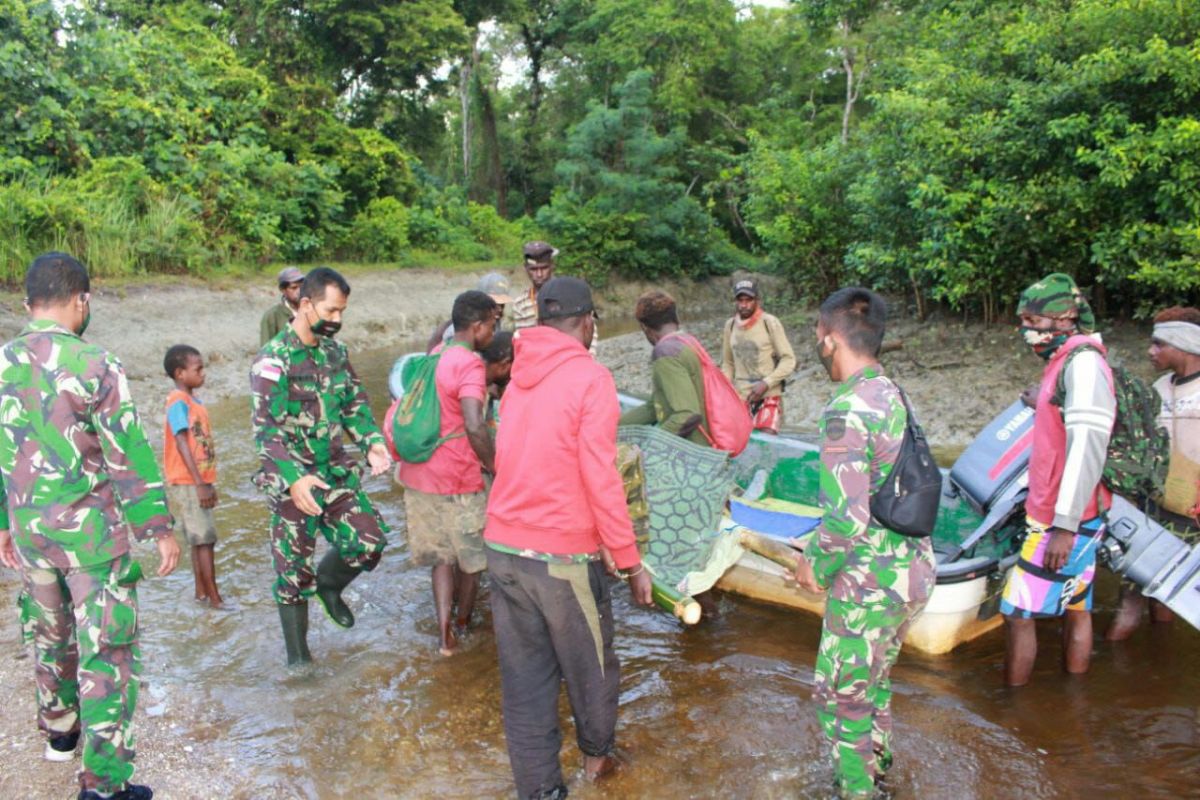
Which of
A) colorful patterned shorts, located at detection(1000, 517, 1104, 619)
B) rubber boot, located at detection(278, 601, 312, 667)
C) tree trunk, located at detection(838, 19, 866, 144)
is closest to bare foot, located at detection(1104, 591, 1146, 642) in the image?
colorful patterned shorts, located at detection(1000, 517, 1104, 619)

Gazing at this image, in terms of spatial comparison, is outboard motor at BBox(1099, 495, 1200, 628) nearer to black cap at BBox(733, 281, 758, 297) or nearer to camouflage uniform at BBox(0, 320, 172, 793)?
black cap at BBox(733, 281, 758, 297)

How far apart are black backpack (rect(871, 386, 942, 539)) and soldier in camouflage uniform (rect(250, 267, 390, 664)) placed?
2.32 meters

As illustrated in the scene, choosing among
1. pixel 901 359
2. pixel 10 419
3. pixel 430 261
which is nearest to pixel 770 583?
pixel 10 419

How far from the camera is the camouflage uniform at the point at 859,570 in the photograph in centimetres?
282

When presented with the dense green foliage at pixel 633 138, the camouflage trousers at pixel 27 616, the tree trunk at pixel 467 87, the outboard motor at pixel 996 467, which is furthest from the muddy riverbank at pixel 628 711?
the tree trunk at pixel 467 87

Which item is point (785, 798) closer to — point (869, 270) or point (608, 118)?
point (869, 270)

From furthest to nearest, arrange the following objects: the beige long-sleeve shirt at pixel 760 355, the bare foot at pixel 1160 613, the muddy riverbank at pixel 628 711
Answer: the beige long-sleeve shirt at pixel 760 355 < the bare foot at pixel 1160 613 < the muddy riverbank at pixel 628 711

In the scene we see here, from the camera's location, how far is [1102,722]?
149 inches

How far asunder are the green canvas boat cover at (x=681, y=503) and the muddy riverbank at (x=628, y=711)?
504mm

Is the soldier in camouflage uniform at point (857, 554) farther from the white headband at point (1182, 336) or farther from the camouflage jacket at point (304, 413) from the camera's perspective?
the camouflage jacket at point (304, 413)

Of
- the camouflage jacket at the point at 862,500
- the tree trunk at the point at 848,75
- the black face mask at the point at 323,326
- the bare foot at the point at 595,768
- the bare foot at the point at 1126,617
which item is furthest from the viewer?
the tree trunk at the point at 848,75

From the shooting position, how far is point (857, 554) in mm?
2906

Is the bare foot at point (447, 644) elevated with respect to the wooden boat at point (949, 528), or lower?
lower

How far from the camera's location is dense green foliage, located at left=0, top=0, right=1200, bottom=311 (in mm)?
7945
